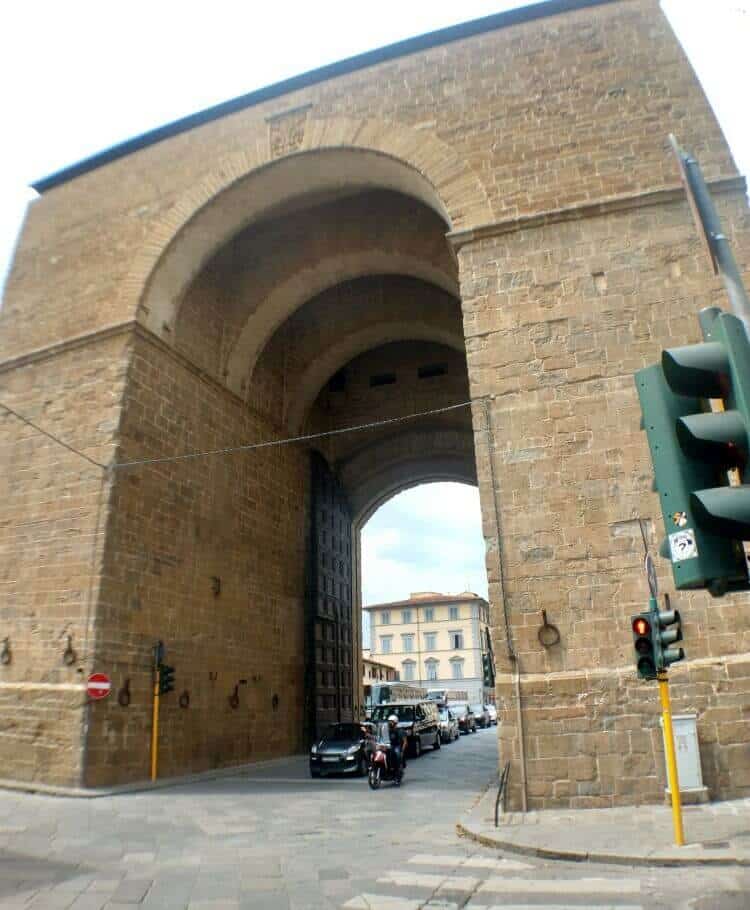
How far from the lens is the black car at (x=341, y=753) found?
11.7 m

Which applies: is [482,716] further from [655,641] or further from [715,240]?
[715,240]

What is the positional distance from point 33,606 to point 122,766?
2686mm

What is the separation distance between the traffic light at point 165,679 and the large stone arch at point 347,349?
6.49 m

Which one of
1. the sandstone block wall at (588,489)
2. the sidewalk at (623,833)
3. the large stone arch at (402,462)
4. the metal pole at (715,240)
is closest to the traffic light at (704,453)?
the metal pole at (715,240)

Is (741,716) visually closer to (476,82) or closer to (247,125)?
(476,82)

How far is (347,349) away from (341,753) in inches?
346

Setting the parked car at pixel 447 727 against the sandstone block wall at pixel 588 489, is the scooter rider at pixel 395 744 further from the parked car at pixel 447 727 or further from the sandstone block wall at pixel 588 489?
the parked car at pixel 447 727

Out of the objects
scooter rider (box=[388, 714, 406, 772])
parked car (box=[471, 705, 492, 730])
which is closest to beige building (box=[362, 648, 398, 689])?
parked car (box=[471, 705, 492, 730])

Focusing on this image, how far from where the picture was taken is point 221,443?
13.2 meters

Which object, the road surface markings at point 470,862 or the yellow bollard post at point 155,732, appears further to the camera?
the yellow bollard post at point 155,732

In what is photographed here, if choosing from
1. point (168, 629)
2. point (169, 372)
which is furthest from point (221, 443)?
point (168, 629)

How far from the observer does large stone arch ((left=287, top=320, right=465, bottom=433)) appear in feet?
51.7

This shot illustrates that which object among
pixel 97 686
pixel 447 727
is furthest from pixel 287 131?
pixel 447 727

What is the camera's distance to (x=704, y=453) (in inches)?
75.7
